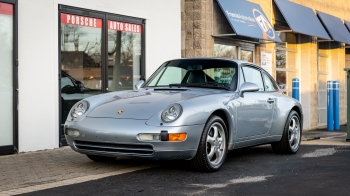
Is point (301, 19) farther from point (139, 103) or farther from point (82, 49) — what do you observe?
point (139, 103)

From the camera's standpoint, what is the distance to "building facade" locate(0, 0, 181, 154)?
933 centimetres

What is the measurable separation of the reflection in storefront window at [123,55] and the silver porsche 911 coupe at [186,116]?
10.1 ft

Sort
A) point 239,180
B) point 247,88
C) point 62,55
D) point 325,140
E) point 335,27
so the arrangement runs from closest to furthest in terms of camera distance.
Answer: point 239,180, point 247,88, point 62,55, point 325,140, point 335,27


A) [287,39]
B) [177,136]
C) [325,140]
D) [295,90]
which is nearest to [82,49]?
[177,136]

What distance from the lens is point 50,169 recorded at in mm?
7570

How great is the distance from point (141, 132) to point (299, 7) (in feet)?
40.3

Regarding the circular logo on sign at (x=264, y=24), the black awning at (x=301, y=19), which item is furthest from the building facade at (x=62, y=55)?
the black awning at (x=301, y=19)

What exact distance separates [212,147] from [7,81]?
143 inches

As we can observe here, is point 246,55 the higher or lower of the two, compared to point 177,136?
higher

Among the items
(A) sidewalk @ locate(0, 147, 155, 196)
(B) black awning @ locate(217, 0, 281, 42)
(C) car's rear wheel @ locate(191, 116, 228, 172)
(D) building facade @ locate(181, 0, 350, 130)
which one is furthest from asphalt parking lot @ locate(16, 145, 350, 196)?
(B) black awning @ locate(217, 0, 281, 42)

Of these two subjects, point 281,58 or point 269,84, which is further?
point 281,58

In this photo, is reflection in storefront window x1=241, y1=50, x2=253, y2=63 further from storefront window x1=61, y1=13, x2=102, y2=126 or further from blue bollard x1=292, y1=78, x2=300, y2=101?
storefront window x1=61, y1=13, x2=102, y2=126

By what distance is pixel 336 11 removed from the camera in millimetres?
21625

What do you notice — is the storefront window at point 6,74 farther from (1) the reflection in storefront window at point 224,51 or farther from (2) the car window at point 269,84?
(1) the reflection in storefront window at point 224,51
